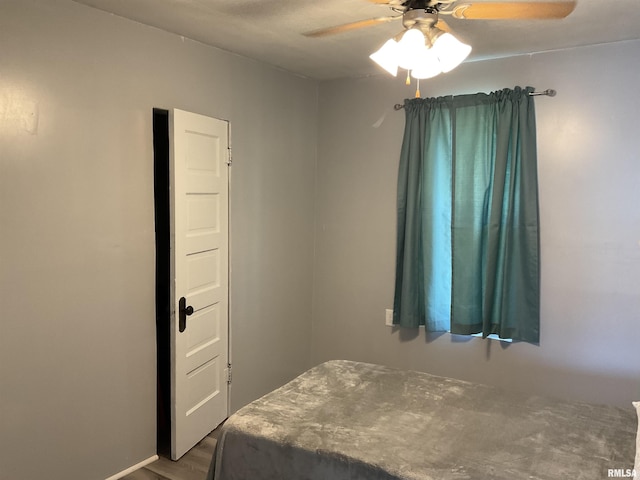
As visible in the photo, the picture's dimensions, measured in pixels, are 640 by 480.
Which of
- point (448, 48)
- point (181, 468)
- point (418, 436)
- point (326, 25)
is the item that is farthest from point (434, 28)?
point (181, 468)

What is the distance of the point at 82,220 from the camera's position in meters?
2.60

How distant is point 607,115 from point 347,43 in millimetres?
1669

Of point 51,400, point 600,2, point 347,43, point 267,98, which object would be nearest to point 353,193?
point 267,98

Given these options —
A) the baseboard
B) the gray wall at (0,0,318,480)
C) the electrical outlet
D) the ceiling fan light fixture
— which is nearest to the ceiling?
the gray wall at (0,0,318,480)

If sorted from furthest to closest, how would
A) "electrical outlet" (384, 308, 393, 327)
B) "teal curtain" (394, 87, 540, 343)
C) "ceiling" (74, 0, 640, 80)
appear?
"electrical outlet" (384, 308, 393, 327), "teal curtain" (394, 87, 540, 343), "ceiling" (74, 0, 640, 80)

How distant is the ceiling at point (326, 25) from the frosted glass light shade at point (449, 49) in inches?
29.0

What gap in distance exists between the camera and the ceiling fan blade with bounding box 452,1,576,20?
5.97 ft

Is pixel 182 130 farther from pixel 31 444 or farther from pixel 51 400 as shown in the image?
pixel 31 444

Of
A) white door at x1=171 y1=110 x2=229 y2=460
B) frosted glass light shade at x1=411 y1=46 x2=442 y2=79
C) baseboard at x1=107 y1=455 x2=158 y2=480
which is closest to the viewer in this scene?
frosted glass light shade at x1=411 y1=46 x2=442 y2=79

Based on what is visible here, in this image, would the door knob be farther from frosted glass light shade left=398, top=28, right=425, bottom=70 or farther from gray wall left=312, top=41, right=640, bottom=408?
frosted glass light shade left=398, top=28, right=425, bottom=70

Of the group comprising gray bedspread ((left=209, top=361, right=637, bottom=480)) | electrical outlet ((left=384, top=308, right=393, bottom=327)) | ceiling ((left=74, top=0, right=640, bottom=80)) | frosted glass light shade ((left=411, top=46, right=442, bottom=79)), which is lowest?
gray bedspread ((left=209, top=361, right=637, bottom=480))

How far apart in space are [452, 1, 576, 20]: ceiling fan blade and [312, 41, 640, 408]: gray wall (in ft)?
5.26

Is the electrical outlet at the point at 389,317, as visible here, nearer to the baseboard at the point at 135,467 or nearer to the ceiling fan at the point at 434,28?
the baseboard at the point at 135,467

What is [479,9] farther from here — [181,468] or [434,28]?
[181,468]
